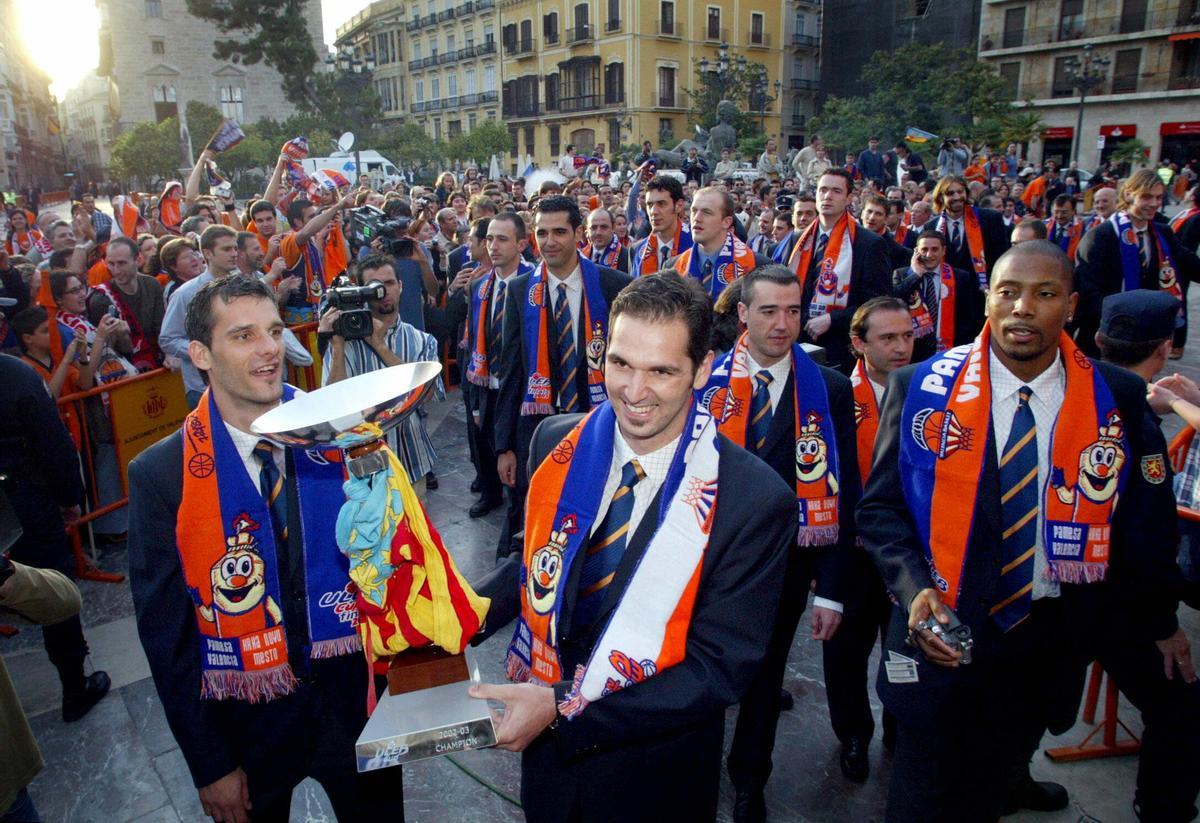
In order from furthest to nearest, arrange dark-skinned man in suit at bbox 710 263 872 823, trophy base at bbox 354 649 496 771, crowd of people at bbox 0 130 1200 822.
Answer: dark-skinned man in suit at bbox 710 263 872 823
crowd of people at bbox 0 130 1200 822
trophy base at bbox 354 649 496 771

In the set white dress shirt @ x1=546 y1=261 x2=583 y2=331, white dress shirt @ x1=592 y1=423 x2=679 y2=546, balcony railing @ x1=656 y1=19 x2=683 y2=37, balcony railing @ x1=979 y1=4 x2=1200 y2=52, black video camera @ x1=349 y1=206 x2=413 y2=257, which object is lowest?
white dress shirt @ x1=592 y1=423 x2=679 y2=546

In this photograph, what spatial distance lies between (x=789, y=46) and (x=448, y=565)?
5631 cm

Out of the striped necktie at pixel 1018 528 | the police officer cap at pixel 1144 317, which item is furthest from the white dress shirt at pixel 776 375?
the police officer cap at pixel 1144 317

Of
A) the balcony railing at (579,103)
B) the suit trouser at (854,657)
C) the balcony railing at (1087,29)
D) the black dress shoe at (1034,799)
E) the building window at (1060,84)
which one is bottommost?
the black dress shoe at (1034,799)

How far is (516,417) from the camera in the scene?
4.67 metres

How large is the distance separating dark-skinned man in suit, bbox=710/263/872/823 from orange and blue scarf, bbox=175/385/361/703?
1.55 m

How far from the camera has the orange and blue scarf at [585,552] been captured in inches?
71.1

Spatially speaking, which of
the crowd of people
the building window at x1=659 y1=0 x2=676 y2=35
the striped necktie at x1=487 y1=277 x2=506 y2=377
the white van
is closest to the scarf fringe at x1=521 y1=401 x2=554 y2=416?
the striped necktie at x1=487 y1=277 x2=506 y2=377

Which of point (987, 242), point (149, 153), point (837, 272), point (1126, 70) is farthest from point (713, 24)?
point (837, 272)

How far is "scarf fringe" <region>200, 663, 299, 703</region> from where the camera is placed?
7.16ft

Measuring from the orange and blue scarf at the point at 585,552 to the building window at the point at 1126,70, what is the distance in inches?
1765

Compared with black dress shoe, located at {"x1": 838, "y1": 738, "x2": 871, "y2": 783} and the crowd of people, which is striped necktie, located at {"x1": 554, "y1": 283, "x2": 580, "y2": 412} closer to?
the crowd of people

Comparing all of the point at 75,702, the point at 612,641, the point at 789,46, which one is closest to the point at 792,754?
the point at 612,641

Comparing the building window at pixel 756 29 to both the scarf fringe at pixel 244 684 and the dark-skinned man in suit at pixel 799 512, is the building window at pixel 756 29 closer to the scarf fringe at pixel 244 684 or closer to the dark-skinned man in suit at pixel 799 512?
the dark-skinned man in suit at pixel 799 512
